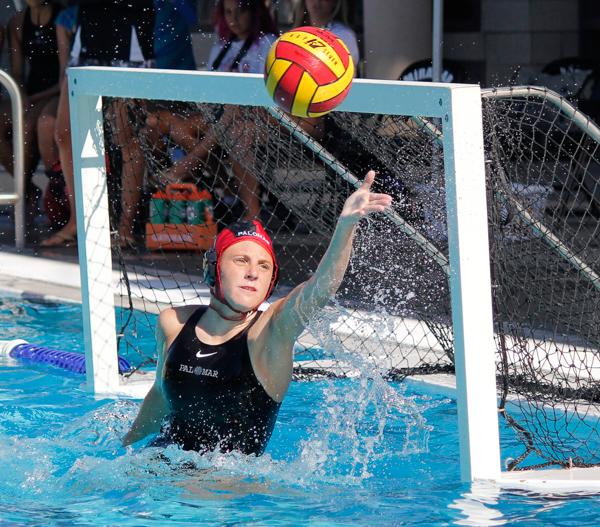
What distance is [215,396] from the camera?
3799mm

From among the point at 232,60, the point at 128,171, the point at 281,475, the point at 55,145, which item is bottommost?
the point at 281,475

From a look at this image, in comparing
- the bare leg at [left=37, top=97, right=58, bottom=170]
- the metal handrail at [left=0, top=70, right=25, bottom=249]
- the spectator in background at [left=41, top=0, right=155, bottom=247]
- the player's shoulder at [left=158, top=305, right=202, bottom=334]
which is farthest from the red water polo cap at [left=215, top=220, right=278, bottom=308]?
the bare leg at [left=37, top=97, right=58, bottom=170]

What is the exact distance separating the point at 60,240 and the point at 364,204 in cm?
611

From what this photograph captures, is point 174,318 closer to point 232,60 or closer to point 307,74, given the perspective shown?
point 307,74

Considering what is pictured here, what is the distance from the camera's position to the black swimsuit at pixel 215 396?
378cm

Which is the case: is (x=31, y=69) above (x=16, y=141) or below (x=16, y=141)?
above

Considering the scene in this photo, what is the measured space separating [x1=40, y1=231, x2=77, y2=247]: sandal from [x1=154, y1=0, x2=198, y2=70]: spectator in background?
151 centimetres

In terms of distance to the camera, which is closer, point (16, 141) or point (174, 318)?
point (174, 318)

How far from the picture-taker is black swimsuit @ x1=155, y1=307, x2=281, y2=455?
378 cm

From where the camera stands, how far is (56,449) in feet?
14.8

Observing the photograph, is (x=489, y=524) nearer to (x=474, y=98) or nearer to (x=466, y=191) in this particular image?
(x=466, y=191)

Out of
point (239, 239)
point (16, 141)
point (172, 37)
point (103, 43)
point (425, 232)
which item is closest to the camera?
point (239, 239)

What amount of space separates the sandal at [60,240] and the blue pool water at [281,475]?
3.72 metres

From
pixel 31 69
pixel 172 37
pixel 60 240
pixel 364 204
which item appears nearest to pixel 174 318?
pixel 364 204
